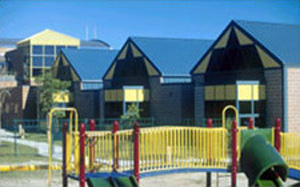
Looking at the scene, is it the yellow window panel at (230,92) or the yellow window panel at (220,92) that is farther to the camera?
the yellow window panel at (220,92)

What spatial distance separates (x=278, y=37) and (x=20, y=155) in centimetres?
1409

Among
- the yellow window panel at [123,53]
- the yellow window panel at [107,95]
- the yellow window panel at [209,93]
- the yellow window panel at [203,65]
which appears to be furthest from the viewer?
the yellow window panel at [123,53]

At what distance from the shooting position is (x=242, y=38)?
85.5 feet

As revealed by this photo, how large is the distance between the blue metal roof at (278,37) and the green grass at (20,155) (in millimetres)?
11957

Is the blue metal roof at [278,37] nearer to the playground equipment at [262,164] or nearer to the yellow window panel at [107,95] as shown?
the yellow window panel at [107,95]

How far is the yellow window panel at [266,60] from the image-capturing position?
24125mm

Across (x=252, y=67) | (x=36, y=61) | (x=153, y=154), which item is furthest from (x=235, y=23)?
(x=36, y=61)

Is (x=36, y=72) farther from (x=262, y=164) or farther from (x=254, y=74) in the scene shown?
(x=262, y=164)

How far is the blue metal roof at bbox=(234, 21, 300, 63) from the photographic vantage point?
2411 cm

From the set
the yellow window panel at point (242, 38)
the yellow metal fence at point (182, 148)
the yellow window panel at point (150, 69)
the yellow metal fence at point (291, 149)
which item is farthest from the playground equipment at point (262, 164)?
the yellow window panel at point (150, 69)

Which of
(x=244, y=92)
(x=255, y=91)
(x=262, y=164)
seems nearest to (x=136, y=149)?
(x=262, y=164)

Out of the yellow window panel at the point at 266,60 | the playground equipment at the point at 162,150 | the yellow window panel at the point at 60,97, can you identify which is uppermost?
the yellow window panel at the point at 266,60

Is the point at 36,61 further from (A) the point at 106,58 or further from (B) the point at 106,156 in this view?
(B) the point at 106,156

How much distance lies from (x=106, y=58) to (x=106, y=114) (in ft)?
29.8
